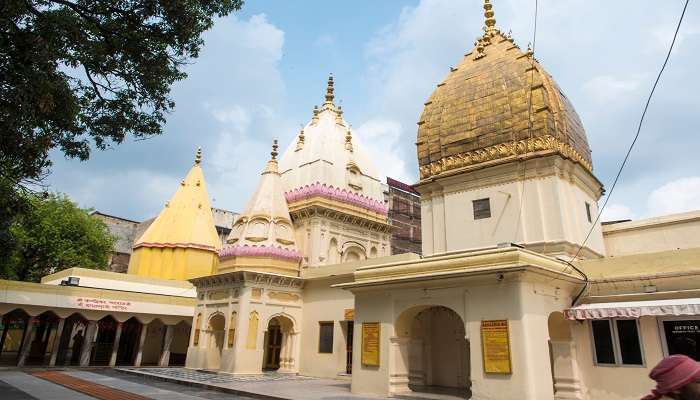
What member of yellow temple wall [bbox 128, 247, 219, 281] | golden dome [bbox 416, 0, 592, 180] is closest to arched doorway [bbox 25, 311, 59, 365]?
yellow temple wall [bbox 128, 247, 219, 281]

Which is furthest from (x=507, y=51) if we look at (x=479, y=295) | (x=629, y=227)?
(x=479, y=295)

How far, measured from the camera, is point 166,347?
84.4ft

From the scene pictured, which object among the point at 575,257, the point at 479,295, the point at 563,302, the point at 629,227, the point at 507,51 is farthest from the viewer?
the point at 507,51

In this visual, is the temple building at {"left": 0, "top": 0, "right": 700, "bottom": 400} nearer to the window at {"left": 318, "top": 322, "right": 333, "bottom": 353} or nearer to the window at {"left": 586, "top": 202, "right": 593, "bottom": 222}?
the window at {"left": 318, "top": 322, "right": 333, "bottom": 353}

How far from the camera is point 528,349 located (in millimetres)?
10469

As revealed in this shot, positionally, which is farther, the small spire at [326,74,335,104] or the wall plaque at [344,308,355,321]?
the small spire at [326,74,335,104]

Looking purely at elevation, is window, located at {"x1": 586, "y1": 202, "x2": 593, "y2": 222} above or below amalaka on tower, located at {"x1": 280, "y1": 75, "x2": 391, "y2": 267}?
below

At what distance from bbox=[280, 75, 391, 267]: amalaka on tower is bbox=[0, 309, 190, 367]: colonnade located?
10.3m

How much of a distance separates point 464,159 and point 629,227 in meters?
6.64

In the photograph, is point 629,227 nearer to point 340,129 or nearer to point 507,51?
point 507,51

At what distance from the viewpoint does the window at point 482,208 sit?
16469mm

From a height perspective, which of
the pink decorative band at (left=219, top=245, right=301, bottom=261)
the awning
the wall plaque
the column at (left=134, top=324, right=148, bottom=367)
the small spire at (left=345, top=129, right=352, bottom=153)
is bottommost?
the column at (left=134, top=324, right=148, bottom=367)

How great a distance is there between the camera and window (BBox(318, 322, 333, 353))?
65.4ft

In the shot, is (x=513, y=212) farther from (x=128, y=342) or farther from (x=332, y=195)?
(x=128, y=342)
